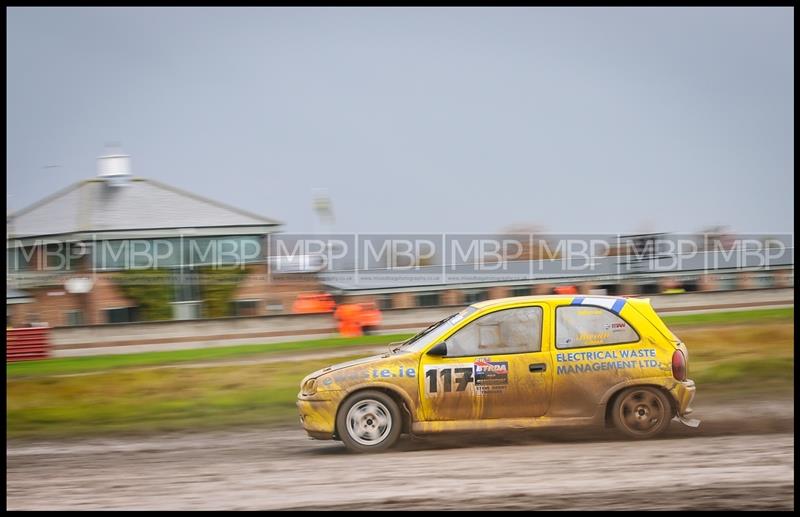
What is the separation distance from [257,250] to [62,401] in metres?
16.3

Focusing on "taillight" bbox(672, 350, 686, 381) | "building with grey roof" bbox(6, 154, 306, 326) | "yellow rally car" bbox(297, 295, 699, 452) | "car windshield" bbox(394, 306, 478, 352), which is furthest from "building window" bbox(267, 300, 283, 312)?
"taillight" bbox(672, 350, 686, 381)

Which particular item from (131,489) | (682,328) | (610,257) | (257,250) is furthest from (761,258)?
(131,489)

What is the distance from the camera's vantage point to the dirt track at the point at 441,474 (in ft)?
23.0

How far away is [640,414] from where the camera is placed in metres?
8.95

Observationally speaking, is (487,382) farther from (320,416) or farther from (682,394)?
(682,394)

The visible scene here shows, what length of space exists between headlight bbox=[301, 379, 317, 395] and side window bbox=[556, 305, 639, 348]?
2.53m

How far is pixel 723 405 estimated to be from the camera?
1161 centimetres

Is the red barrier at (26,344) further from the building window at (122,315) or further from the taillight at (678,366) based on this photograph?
the taillight at (678,366)

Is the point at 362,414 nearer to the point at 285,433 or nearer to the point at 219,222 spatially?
the point at 285,433

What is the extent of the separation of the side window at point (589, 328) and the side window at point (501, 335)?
0.78 feet

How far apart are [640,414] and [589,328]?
101 cm

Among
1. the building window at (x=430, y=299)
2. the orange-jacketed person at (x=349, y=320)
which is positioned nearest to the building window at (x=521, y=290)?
the building window at (x=430, y=299)

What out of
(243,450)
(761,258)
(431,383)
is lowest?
(243,450)

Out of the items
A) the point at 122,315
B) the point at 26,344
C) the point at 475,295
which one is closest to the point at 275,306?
the point at 122,315
